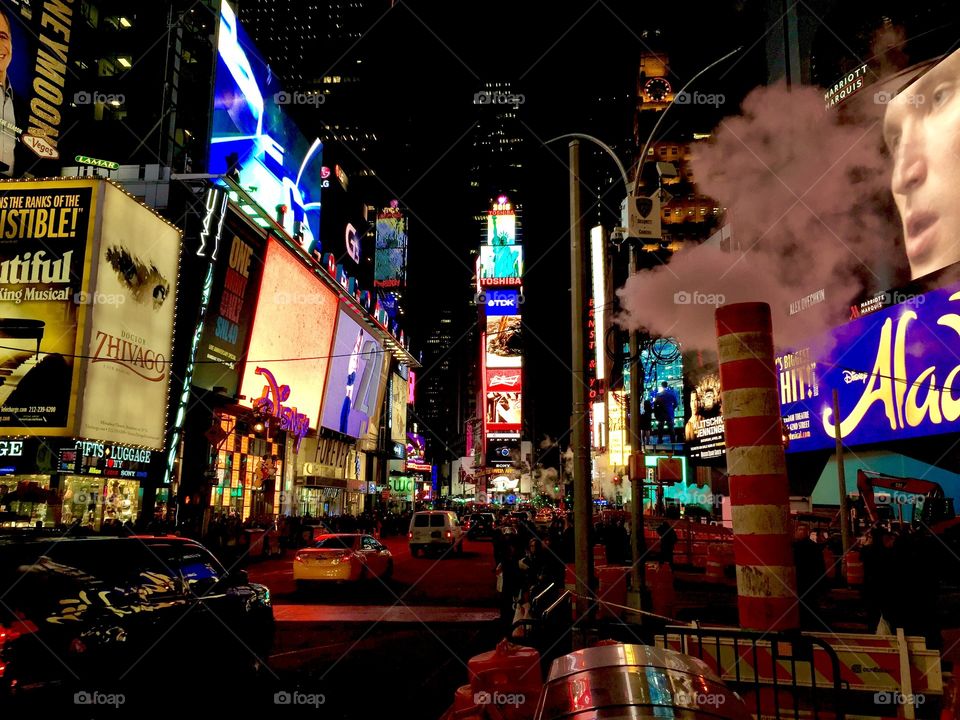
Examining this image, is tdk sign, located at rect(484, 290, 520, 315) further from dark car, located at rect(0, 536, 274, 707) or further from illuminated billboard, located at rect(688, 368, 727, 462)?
dark car, located at rect(0, 536, 274, 707)

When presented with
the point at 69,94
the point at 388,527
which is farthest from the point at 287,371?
the point at 69,94

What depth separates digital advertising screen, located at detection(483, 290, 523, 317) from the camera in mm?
80375

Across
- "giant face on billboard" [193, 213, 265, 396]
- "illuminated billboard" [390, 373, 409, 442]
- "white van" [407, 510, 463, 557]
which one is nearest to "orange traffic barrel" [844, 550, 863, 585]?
"white van" [407, 510, 463, 557]

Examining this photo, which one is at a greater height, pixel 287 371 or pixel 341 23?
pixel 341 23

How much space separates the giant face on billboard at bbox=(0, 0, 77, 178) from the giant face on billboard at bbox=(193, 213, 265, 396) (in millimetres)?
7177

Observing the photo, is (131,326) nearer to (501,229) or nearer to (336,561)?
(336,561)

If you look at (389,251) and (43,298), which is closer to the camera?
(43,298)

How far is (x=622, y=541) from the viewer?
59.7ft

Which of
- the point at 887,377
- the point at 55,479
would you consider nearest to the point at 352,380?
the point at 55,479

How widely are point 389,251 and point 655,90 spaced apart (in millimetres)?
41408

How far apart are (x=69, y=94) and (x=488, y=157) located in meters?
170

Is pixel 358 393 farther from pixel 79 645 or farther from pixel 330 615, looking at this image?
pixel 79 645

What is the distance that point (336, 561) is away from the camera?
49.5 ft

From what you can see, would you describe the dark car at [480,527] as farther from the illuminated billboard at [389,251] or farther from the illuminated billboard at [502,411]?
the illuminated billboard at [502,411]
